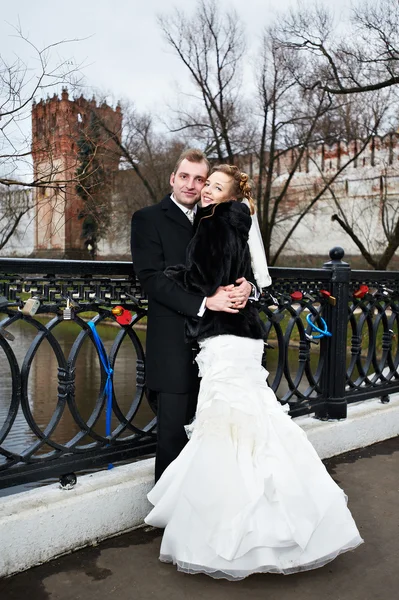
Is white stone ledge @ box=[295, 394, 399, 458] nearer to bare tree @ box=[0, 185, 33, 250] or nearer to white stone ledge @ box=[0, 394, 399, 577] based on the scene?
white stone ledge @ box=[0, 394, 399, 577]

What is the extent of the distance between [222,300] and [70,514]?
4.39ft

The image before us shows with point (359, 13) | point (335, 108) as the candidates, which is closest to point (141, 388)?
point (359, 13)

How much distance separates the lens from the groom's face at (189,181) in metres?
3.39

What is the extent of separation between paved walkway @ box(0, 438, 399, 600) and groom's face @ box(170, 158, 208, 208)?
1.85 m

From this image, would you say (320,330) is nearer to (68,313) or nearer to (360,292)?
(360,292)

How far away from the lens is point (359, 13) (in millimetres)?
16406

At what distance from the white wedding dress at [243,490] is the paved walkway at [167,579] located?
79 millimetres

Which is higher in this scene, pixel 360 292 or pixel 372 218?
pixel 372 218

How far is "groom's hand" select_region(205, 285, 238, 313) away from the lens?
3.10 m

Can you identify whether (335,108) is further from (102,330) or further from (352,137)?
(102,330)

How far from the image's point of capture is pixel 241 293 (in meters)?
3.10

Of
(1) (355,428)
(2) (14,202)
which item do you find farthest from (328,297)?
(2) (14,202)

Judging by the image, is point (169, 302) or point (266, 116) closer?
point (169, 302)

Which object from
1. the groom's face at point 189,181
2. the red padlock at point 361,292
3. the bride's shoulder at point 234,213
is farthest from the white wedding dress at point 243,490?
the red padlock at point 361,292
